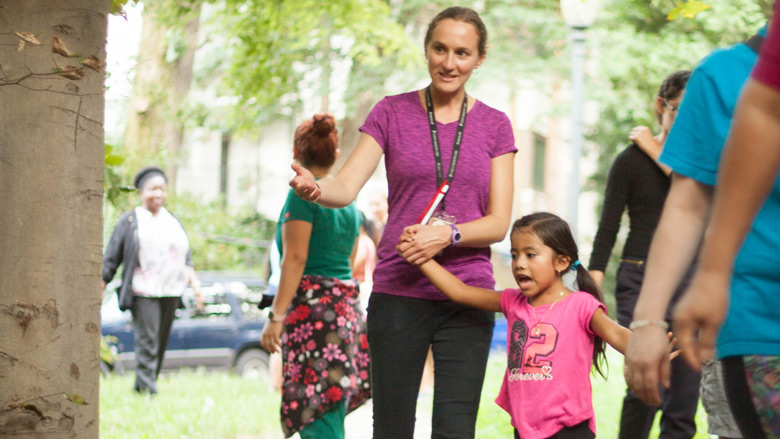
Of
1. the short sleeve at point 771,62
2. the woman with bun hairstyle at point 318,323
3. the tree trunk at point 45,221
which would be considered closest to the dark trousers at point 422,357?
the tree trunk at point 45,221

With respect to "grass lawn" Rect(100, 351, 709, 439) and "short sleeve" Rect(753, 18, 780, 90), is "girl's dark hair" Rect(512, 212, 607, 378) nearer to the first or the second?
"short sleeve" Rect(753, 18, 780, 90)

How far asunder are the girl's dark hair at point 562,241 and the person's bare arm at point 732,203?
2372 mm

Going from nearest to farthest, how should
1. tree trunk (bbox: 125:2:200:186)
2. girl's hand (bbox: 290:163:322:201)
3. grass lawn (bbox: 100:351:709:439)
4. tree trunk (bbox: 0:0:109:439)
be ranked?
tree trunk (bbox: 0:0:109:439)
girl's hand (bbox: 290:163:322:201)
grass lawn (bbox: 100:351:709:439)
tree trunk (bbox: 125:2:200:186)

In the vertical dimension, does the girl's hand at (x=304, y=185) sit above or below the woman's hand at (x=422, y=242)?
above

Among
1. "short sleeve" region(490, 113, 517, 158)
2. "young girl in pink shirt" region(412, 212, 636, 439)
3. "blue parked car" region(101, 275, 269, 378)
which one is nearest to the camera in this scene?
"young girl in pink shirt" region(412, 212, 636, 439)

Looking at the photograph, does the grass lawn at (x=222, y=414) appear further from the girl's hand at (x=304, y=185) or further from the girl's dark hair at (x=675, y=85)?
the girl's hand at (x=304, y=185)

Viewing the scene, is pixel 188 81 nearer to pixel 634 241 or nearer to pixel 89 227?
pixel 634 241

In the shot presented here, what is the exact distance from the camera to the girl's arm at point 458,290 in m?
4.02

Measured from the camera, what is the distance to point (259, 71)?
14.0 metres

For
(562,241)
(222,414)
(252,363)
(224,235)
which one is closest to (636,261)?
(562,241)

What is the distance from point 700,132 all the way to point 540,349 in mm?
1941

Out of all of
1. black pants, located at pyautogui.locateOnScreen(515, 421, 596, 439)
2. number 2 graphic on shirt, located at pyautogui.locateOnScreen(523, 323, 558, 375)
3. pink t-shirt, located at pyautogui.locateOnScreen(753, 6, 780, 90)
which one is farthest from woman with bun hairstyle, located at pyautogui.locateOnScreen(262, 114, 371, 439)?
pink t-shirt, located at pyautogui.locateOnScreen(753, 6, 780, 90)

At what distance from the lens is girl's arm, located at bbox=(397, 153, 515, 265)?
3945 millimetres

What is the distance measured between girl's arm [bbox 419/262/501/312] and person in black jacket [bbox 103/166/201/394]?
6.40 metres
